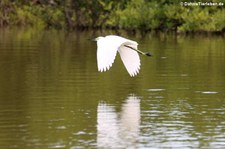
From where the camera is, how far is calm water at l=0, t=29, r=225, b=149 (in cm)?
1181

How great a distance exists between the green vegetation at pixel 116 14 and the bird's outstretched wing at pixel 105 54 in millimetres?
29280

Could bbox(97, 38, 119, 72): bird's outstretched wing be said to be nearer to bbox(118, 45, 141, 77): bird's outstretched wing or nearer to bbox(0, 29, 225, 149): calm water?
bbox(0, 29, 225, 149): calm water

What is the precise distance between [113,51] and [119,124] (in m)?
1.99

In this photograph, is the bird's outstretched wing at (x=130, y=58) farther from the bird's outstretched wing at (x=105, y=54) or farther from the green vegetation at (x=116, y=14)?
the green vegetation at (x=116, y=14)

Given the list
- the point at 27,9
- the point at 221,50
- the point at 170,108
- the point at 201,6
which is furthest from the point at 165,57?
the point at 27,9

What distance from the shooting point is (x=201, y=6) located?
46.8m

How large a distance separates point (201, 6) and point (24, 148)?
36.4 m

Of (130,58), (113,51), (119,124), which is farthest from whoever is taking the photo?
(130,58)

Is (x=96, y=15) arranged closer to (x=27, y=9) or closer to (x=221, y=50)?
(x=27, y=9)

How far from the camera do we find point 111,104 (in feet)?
50.2

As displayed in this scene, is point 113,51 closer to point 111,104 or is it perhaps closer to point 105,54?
point 105,54

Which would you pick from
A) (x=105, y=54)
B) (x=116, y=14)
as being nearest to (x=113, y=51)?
(x=105, y=54)

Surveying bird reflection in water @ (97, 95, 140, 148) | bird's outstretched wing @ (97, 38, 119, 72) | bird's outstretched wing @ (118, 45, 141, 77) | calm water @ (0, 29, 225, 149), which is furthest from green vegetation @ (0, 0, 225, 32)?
bird reflection in water @ (97, 95, 140, 148)

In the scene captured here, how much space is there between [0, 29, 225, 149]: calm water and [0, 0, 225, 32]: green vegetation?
1936 cm
